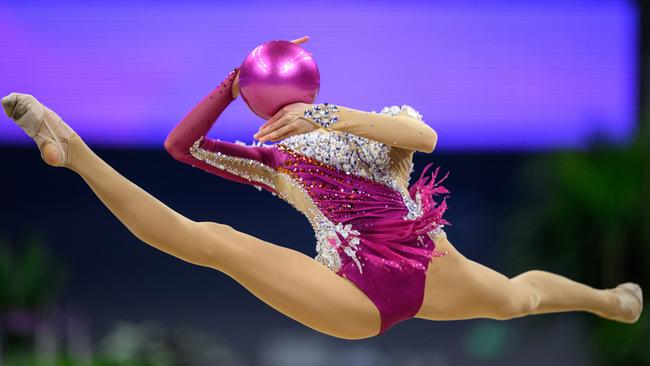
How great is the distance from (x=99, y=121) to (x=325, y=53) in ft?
4.66

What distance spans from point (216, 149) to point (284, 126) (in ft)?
1.71

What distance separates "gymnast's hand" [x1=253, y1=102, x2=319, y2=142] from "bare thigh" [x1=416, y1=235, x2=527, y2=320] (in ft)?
2.24

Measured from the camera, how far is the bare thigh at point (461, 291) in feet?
9.65

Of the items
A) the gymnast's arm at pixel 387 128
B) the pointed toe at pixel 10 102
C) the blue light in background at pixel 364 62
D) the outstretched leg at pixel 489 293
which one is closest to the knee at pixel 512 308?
the outstretched leg at pixel 489 293

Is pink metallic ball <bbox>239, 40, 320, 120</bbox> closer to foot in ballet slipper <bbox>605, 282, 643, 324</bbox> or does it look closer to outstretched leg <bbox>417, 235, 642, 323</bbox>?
outstretched leg <bbox>417, 235, 642, 323</bbox>

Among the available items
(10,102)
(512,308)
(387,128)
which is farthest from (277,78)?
(512,308)

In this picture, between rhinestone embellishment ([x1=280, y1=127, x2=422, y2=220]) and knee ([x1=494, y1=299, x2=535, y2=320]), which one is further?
knee ([x1=494, y1=299, x2=535, y2=320])

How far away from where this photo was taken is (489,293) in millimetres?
3037

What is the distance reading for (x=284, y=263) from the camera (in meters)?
2.73

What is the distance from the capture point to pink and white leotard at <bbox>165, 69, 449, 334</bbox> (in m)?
2.82

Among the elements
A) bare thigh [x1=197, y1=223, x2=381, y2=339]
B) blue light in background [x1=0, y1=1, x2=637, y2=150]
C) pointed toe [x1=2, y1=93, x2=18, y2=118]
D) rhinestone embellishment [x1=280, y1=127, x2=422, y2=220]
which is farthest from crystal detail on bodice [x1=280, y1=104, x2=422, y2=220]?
blue light in background [x1=0, y1=1, x2=637, y2=150]

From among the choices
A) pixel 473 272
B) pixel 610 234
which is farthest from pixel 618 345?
pixel 473 272

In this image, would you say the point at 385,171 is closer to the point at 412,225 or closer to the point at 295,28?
the point at 412,225

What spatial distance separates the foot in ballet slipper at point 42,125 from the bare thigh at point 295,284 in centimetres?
46
